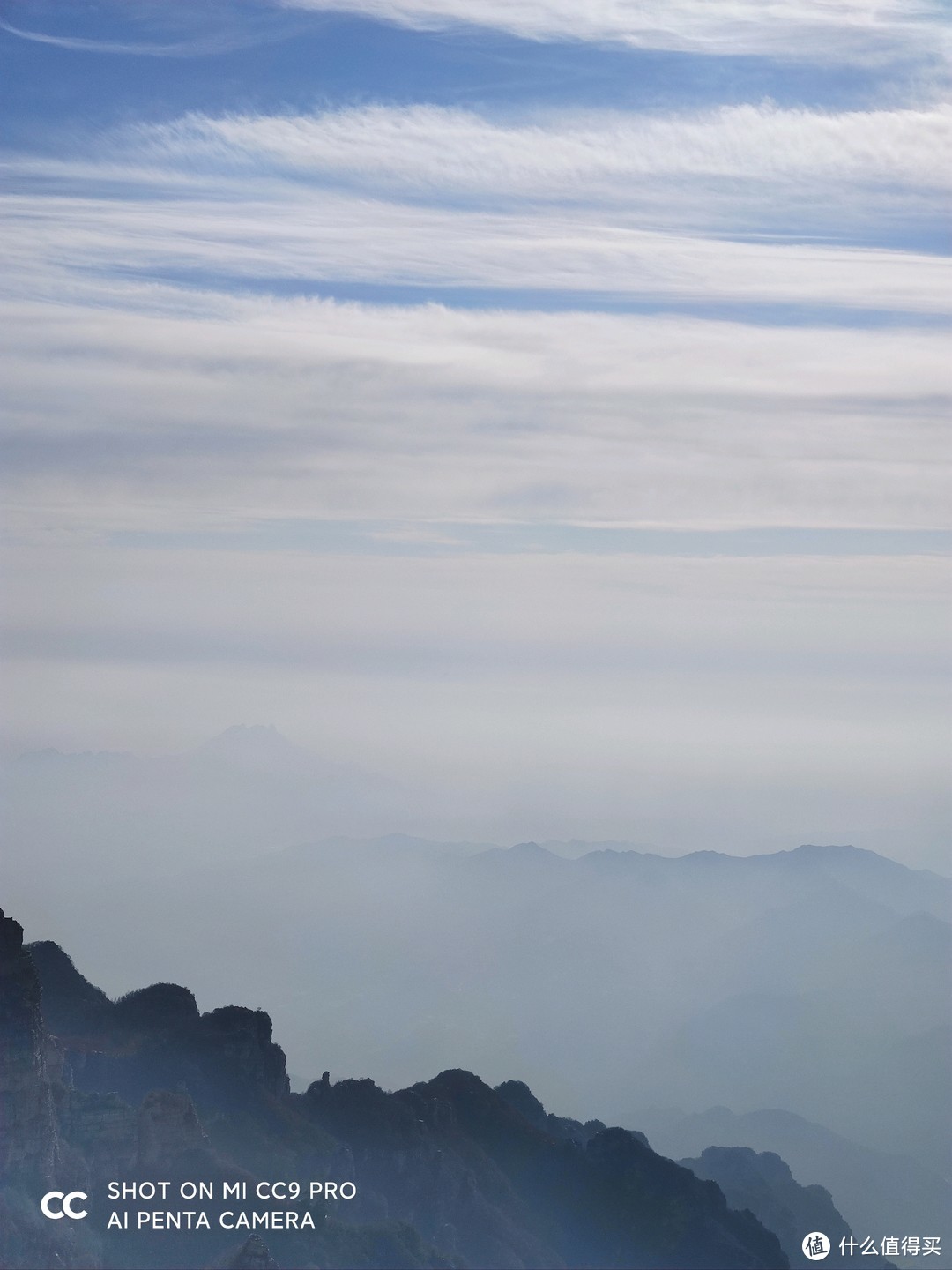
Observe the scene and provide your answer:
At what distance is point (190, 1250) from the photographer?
25000 millimetres

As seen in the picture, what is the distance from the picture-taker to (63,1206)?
79.4ft

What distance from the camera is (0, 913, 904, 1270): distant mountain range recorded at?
80.7ft

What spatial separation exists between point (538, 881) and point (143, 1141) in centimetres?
17448

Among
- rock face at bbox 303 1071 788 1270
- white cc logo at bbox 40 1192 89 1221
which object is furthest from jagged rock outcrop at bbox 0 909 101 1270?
rock face at bbox 303 1071 788 1270

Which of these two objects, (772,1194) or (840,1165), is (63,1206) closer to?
(772,1194)

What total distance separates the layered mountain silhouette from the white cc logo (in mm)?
271

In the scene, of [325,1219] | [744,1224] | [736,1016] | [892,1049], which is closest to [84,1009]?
[325,1219]

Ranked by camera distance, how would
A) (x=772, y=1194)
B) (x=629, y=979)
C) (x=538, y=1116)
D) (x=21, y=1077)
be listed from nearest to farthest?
(x=21, y=1077)
(x=538, y=1116)
(x=772, y=1194)
(x=629, y=979)

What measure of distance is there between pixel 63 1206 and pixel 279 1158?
7695 mm

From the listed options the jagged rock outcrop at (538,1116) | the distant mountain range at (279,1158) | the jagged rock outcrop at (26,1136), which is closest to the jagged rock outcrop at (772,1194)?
the distant mountain range at (279,1158)

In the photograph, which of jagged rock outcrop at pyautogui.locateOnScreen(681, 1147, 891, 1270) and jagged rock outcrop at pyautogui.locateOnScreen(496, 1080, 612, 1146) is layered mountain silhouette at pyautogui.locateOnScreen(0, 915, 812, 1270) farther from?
jagged rock outcrop at pyautogui.locateOnScreen(681, 1147, 891, 1270)

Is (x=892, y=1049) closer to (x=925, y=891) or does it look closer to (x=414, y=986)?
(x=414, y=986)

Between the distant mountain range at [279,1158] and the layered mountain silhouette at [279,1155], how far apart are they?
1.9 inches

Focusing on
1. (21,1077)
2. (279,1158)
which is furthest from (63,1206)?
(279,1158)
